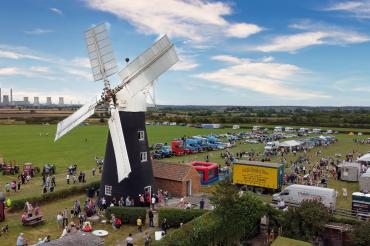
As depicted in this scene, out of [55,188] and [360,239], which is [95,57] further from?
[360,239]

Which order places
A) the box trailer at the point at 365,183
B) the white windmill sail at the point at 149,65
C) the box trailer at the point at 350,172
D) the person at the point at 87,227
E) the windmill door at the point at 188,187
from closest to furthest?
the person at the point at 87,227 → the white windmill sail at the point at 149,65 → the windmill door at the point at 188,187 → the box trailer at the point at 365,183 → the box trailer at the point at 350,172

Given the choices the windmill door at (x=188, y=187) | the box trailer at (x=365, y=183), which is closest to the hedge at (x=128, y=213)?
the windmill door at (x=188, y=187)

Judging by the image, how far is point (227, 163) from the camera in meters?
46.0

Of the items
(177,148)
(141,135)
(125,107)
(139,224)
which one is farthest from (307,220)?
(177,148)

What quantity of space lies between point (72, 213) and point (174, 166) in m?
9.44

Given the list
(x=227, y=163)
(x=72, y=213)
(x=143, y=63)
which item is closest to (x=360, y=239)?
(x=143, y=63)

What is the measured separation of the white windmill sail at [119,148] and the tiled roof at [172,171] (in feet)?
30.1

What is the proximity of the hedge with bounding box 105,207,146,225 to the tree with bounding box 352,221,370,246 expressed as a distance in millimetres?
12427

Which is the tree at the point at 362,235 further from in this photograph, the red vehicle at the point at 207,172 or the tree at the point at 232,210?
the red vehicle at the point at 207,172

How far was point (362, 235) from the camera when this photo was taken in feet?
64.5

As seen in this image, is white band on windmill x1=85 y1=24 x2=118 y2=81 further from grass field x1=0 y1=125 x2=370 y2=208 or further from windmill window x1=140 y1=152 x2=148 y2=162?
grass field x1=0 y1=125 x2=370 y2=208

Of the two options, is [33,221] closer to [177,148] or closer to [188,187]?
[188,187]

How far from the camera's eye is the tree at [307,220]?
21.4 meters

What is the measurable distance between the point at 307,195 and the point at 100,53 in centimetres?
1759
